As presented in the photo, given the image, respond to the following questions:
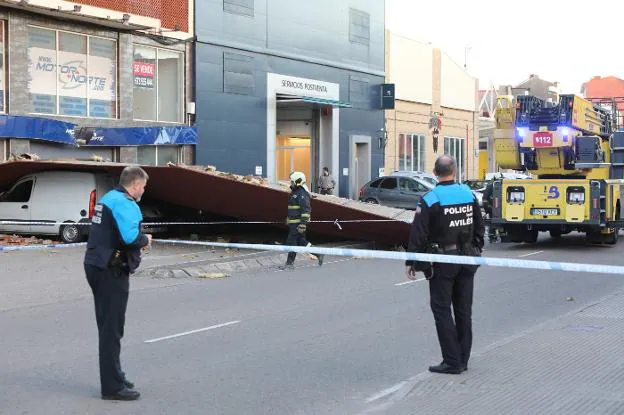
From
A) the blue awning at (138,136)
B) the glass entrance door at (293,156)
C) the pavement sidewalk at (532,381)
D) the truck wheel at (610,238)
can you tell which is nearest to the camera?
the pavement sidewalk at (532,381)

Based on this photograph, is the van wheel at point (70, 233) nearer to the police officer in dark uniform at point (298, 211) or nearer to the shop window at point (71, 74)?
the police officer in dark uniform at point (298, 211)

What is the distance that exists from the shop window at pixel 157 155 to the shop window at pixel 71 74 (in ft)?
5.83

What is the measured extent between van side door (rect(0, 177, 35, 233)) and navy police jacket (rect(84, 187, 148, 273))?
46.4 feet

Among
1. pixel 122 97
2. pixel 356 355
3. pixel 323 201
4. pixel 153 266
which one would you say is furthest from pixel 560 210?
pixel 122 97

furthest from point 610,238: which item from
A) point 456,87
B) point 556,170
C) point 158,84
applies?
point 456,87

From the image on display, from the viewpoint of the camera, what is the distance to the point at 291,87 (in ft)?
114

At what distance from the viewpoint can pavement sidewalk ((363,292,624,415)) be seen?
20.6 ft

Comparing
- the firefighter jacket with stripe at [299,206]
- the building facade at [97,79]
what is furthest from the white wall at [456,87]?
the firefighter jacket with stripe at [299,206]

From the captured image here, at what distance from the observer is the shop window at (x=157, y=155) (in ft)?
94.0

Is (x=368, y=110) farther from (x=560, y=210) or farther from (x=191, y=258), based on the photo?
(x=191, y=258)

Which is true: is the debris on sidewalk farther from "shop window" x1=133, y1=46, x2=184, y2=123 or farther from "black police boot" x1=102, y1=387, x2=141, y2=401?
"shop window" x1=133, y1=46, x2=184, y2=123

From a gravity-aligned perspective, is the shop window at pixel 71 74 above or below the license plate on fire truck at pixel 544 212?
above

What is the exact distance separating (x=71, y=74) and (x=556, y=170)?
1481 cm

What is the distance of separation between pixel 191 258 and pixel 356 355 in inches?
388
